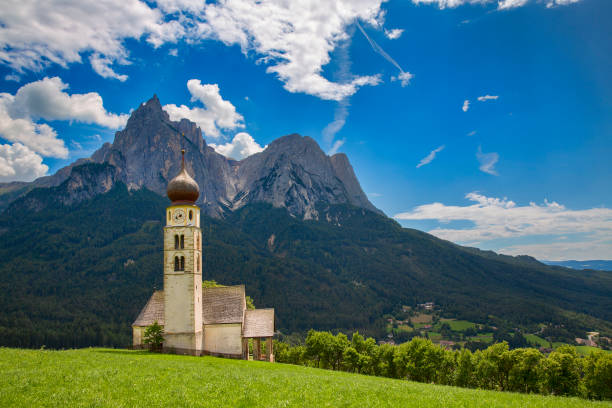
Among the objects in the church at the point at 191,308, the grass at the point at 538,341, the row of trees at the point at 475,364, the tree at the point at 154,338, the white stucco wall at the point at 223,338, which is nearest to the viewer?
the row of trees at the point at 475,364

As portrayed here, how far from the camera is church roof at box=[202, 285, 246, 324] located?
48406 mm

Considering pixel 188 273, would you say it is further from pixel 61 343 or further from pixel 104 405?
pixel 61 343

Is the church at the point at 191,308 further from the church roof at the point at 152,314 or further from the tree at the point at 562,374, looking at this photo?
the tree at the point at 562,374

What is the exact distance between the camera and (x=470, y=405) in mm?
19344

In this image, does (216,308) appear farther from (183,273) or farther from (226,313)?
(183,273)

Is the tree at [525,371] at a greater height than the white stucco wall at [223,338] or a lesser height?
lesser

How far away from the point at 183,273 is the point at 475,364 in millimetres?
43217

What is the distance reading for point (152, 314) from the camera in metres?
50.3

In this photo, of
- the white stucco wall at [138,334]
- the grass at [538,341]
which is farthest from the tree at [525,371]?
the grass at [538,341]

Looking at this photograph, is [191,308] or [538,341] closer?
[191,308]

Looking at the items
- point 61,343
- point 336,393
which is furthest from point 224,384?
point 61,343

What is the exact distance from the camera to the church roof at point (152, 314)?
4928cm

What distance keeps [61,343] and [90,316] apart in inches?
1185

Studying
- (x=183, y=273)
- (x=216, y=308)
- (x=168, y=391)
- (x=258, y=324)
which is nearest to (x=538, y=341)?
(x=258, y=324)
